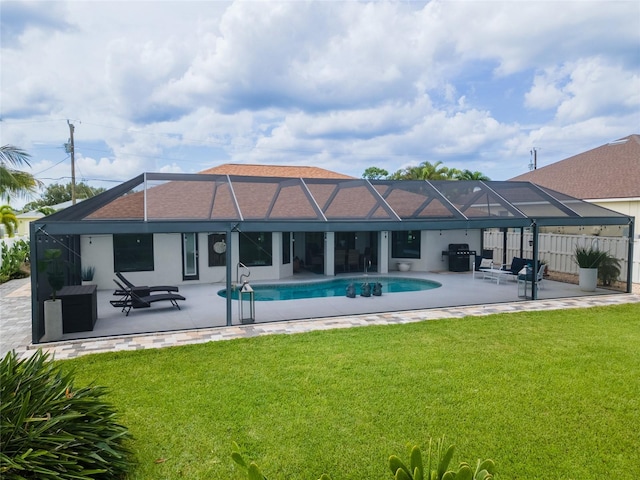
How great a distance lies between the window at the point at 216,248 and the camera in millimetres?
15671

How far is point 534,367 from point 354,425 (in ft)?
11.0

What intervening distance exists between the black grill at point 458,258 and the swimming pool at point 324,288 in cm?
280

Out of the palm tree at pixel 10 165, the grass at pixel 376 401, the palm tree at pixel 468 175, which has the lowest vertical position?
the grass at pixel 376 401

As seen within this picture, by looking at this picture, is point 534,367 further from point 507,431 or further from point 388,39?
point 388,39

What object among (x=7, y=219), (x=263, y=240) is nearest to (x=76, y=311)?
(x=263, y=240)

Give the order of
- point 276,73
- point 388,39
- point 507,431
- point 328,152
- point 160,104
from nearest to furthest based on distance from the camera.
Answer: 1. point 507,431
2. point 388,39
3. point 276,73
4. point 160,104
5. point 328,152

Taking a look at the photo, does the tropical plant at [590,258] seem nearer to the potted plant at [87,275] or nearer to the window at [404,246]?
the window at [404,246]

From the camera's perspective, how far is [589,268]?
13.5 m

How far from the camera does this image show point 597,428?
4816mm

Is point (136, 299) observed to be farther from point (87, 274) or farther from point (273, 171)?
point (273, 171)

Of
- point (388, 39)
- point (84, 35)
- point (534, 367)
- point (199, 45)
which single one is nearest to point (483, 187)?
point (388, 39)

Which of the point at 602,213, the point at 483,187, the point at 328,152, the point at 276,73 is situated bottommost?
the point at 602,213

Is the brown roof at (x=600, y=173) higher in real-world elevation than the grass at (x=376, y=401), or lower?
higher

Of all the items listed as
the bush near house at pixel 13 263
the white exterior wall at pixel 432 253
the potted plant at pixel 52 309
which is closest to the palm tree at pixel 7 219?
the bush near house at pixel 13 263
